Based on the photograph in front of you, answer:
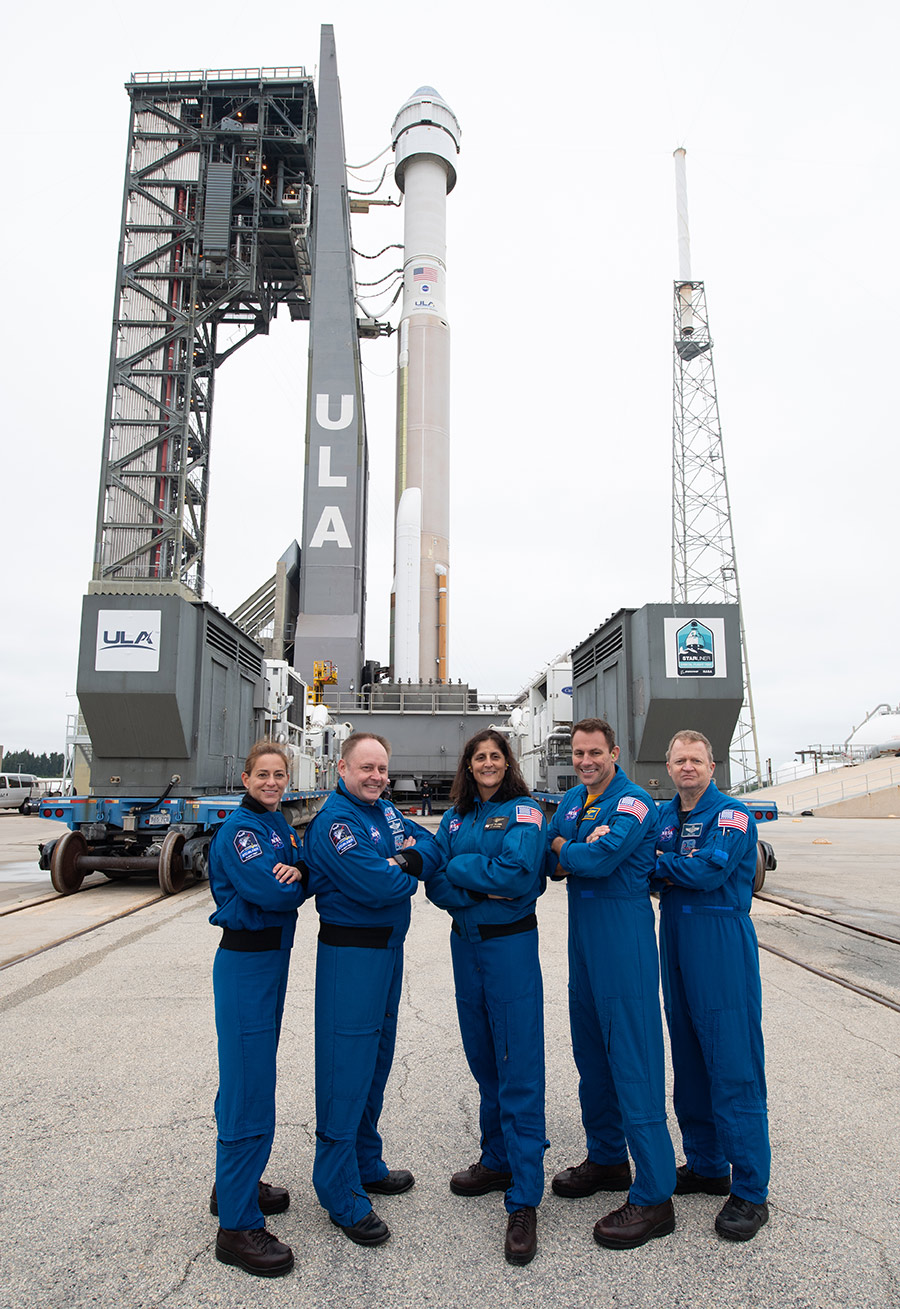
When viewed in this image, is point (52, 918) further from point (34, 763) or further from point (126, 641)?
point (34, 763)

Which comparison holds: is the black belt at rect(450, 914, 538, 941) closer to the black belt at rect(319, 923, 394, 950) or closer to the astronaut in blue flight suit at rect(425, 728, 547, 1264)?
the astronaut in blue flight suit at rect(425, 728, 547, 1264)

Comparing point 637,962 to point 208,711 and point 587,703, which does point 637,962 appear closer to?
point 208,711

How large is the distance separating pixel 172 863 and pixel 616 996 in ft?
28.8

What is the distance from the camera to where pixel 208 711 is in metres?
12.0

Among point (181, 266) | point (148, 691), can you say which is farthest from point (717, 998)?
point (181, 266)

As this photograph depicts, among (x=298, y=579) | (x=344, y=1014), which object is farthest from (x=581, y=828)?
(x=298, y=579)

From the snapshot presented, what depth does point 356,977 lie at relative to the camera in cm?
296

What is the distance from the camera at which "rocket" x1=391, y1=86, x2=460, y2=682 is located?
33.1 m

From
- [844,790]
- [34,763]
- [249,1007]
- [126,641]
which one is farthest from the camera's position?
[34,763]

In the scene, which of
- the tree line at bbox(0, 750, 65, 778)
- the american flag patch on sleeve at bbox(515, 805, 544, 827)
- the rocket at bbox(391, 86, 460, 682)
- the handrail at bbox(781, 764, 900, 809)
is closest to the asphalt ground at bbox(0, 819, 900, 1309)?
the american flag patch on sleeve at bbox(515, 805, 544, 827)

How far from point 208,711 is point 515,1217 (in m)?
10.1

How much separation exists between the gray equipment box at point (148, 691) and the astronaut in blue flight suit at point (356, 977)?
27.7 feet

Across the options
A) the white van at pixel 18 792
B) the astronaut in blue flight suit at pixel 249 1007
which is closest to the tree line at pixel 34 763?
the white van at pixel 18 792

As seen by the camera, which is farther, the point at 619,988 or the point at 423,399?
the point at 423,399
